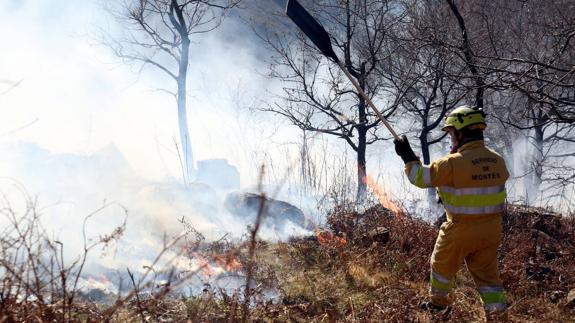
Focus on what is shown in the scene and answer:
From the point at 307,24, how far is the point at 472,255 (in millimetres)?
2448

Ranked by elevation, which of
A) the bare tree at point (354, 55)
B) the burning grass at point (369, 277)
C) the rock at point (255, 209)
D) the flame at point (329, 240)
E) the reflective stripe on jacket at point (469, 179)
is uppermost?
the bare tree at point (354, 55)

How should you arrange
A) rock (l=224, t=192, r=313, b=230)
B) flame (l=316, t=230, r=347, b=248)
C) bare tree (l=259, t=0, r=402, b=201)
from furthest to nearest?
bare tree (l=259, t=0, r=402, b=201), rock (l=224, t=192, r=313, b=230), flame (l=316, t=230, r=347, b=248)

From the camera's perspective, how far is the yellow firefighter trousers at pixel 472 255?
146 inches

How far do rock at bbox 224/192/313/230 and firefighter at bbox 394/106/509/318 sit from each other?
4.62 metres

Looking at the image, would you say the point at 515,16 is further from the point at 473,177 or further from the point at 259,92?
the point at 259,92

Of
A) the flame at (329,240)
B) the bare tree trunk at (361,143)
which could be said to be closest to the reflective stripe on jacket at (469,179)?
the flame at (329,240)

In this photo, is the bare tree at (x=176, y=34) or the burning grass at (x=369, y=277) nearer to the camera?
the burning grass at (x=369, y=277)

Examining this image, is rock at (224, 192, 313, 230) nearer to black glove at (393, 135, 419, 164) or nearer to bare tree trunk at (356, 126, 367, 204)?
bare tree trunk at (356, 126, 367, 204)

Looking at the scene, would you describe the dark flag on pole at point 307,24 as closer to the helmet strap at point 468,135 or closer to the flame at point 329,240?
the helmet strap at point 468,135

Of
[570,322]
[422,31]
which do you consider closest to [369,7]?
[422,31]

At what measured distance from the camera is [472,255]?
12.6ft

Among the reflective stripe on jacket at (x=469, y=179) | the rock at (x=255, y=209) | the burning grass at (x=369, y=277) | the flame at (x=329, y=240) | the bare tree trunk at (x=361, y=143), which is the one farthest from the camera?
the bare tree trunk at (x=361, y=143)

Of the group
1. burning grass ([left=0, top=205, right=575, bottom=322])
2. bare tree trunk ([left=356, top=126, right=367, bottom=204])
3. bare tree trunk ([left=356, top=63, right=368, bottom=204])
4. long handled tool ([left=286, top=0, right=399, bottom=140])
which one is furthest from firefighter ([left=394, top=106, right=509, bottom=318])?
bare tree trunk ([left=356, top=126, right=367, bottom=204])

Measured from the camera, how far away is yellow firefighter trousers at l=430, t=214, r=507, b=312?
12.1ft
